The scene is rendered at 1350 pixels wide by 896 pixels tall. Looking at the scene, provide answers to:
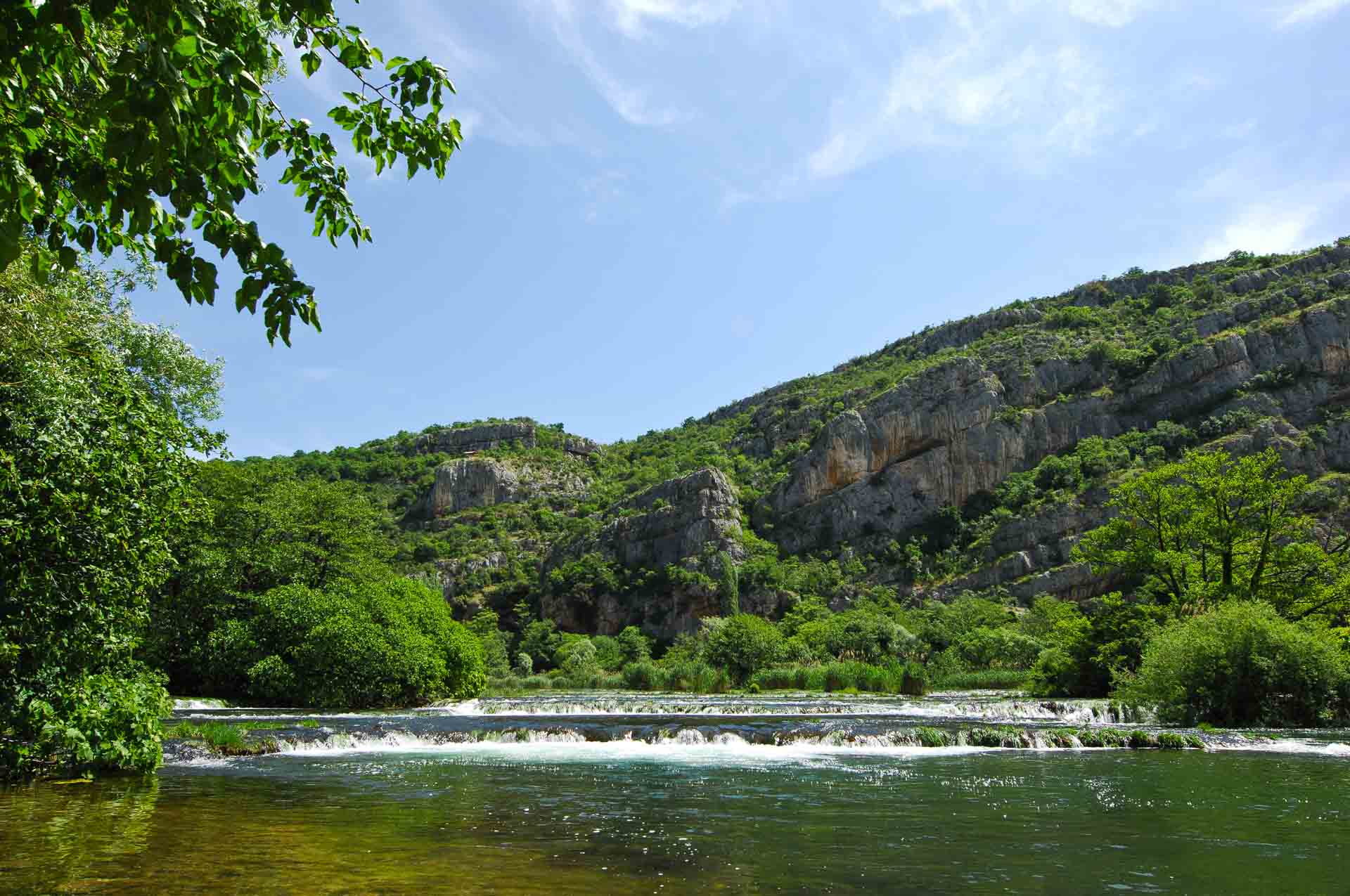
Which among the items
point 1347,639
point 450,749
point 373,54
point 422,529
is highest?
point 422,529

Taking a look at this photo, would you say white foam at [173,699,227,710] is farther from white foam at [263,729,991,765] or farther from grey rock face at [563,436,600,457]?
grey rock face at [563,436,600,457]

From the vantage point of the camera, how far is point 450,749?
19.5m

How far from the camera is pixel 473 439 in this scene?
6388 inches

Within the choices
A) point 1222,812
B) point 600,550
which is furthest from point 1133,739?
point 600,550

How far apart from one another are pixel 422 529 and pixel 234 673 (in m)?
105

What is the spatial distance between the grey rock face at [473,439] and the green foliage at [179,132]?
6239 inches

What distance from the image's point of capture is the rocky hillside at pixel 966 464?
3413 inches

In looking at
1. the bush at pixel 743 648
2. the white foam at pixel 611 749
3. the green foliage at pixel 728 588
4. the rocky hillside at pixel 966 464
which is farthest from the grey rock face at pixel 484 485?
the white foam at pixel 611 749

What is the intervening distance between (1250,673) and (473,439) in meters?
151

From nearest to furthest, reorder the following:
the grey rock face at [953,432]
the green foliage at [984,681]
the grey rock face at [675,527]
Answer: the green foliage at [984,681]
the grey rock face at [953,432]
the grey rock face at [675,527]

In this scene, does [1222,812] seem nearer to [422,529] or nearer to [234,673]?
[234,673]

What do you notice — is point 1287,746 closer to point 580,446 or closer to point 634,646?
point 634,646

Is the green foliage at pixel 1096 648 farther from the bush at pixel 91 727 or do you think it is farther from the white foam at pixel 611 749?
the bush at pixel 91 727

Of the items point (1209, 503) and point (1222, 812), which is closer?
point (1222, 812)
